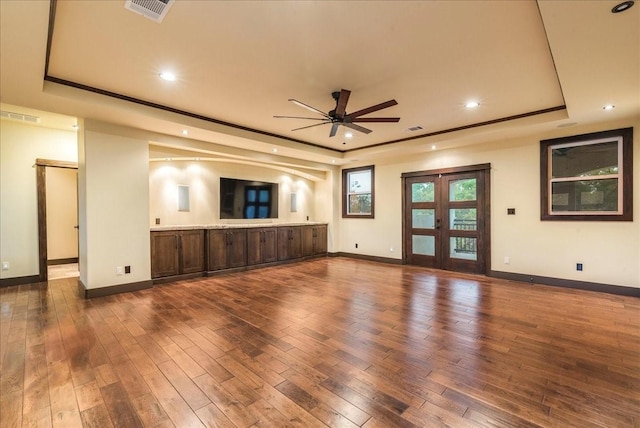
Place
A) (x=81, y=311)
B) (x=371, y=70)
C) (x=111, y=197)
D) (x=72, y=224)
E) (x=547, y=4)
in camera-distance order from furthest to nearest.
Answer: (x=72, y=224) → (x=111, y=197) → (x=81, y=311) → (x=371, y=70) → (x=547, y=4)

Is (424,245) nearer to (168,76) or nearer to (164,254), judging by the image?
(164,254)

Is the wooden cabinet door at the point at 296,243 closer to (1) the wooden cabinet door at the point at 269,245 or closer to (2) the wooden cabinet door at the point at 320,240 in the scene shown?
(1) the wooden cabinet door at the point at 269,245

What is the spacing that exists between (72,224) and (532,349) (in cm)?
913

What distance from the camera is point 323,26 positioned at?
2428mm

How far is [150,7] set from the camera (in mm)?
2199

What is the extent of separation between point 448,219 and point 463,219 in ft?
0.98

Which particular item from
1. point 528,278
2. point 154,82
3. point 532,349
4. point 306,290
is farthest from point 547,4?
point 528,278

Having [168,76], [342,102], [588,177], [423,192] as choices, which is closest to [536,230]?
[588,177]

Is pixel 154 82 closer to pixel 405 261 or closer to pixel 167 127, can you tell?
pixel 167 127

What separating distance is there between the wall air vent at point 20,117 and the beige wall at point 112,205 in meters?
1.09

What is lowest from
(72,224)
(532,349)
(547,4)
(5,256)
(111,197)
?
(532,349)

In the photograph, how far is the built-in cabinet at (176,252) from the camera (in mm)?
5176

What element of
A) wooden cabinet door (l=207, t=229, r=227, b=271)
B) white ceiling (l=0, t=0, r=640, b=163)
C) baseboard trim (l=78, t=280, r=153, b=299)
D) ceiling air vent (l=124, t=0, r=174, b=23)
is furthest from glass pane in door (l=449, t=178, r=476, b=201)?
baseboard trim (l=78, t=280, r=153, b=299)

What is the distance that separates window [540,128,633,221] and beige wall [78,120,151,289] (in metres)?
7.07
